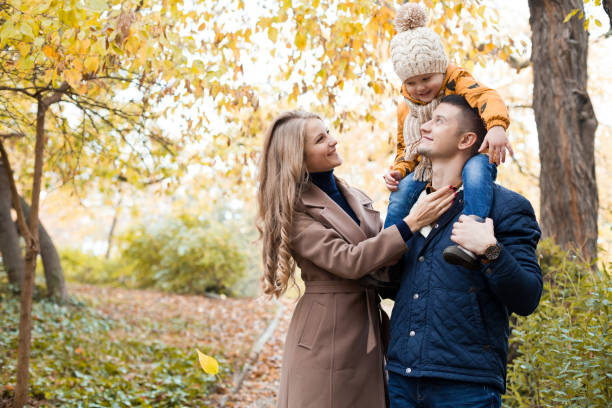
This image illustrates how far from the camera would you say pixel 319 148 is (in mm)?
2852

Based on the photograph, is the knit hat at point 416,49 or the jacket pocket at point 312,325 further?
the jacket pocket at point 312,325

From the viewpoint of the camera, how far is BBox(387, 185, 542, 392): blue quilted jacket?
1.99 meters

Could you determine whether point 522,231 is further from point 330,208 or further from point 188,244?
point 188,244

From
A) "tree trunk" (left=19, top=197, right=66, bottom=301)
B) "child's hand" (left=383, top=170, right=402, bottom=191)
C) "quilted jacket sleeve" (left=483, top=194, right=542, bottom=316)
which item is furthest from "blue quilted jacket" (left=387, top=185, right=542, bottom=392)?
"tree trunk" (left=19, top=197, right=66, bottom=301)

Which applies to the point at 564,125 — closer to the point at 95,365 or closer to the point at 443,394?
the point at 443,394

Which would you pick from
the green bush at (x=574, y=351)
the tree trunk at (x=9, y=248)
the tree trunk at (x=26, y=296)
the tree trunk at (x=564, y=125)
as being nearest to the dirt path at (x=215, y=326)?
the tree trunk at (x=9, y=248)

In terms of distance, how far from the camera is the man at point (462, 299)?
6.54 ft

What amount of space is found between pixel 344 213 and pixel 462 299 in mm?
887

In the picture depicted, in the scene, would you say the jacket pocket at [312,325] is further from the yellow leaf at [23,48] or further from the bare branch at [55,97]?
the bare branch at [55,97]

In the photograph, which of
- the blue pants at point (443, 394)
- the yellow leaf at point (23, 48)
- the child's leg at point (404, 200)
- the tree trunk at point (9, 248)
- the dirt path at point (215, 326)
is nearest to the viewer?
the blue pants at point (443, 394)

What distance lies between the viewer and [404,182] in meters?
2.60

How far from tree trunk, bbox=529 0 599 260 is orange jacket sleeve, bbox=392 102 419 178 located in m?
3.19

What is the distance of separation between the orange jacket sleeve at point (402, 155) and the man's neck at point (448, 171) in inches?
9.8

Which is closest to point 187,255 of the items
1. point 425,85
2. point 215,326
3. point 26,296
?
point 215,326
